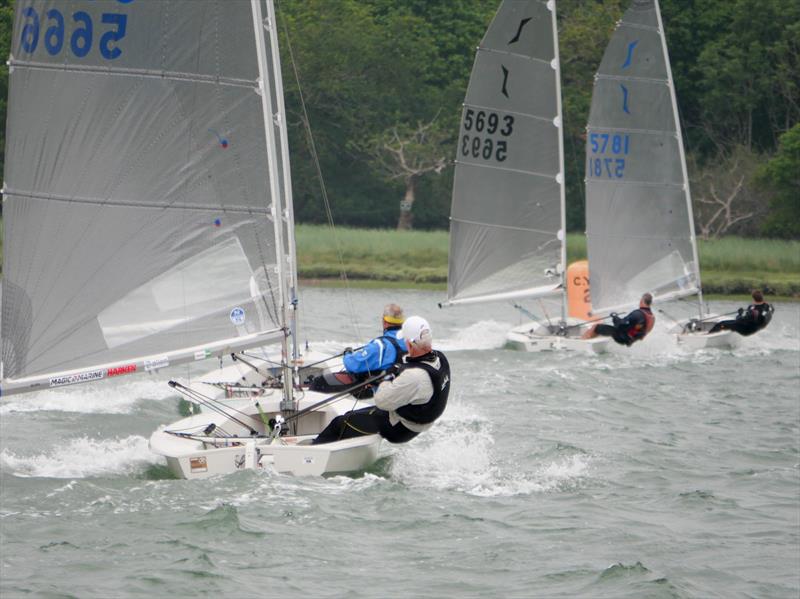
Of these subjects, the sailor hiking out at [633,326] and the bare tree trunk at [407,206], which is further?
the bare tree trunk at [407,206]

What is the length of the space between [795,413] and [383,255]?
1991 centimetres

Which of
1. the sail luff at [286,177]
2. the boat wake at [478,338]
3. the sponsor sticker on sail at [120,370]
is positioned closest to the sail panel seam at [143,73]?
the sail luff at [286,177]

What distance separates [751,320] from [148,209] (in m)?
12.0

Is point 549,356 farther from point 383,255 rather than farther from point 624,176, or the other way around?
point 383,255

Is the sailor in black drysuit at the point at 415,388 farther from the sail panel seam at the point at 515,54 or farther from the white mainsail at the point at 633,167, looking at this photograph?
the white mainsail at the point at 633,167

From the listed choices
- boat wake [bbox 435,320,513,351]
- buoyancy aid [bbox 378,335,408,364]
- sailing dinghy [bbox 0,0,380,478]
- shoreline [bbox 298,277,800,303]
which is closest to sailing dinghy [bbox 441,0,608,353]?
boat wake [bbox 435,320,513,351]

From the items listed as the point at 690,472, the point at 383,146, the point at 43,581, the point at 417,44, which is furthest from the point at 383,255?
the point at 43,581

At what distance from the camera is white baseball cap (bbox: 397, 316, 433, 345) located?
31.9 feet

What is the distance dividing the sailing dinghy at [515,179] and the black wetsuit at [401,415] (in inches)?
385

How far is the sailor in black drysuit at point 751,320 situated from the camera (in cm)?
2019

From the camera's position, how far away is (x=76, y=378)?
389 inches

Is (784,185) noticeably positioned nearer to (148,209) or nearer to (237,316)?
(237,316)

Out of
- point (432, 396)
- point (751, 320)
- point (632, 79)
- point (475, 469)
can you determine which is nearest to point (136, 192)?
point (432, 396)

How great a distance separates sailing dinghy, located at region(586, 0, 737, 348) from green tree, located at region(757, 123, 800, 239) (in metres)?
15.0
